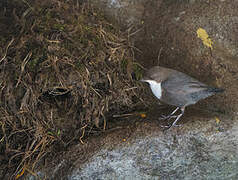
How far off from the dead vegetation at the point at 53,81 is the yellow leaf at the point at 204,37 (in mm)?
924

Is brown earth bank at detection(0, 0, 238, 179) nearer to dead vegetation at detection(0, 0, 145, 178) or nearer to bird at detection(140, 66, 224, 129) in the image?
dead vegetation at detection(0, 0, 145, 178)

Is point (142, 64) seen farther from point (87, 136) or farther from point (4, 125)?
point (4, 125)

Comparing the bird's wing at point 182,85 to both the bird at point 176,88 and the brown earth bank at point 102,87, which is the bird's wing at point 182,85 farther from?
the brown earth bank at point 102,87

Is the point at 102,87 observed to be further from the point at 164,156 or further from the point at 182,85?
the point at 164,156

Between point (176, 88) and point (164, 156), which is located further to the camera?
point (176, 88)

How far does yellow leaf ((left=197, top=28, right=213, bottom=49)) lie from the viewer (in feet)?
11.4

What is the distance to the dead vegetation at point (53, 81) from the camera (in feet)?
10.2

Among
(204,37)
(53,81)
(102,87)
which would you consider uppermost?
(204,37)

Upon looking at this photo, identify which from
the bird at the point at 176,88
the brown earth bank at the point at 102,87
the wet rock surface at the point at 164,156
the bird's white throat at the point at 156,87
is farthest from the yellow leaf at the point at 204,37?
the wet rock surface at the point at 164,156

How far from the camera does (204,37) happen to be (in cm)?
347

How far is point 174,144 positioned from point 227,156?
0.57 m

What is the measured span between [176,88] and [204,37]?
2.76 ft

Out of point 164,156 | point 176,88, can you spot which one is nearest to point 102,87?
point 176,88

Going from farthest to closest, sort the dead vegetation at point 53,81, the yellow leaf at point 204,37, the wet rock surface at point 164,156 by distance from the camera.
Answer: the yellow leaf at point 204,37
the dead vegetation at point 53,81
the wet rock surface at point 164,156
